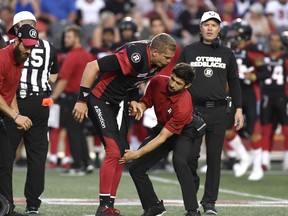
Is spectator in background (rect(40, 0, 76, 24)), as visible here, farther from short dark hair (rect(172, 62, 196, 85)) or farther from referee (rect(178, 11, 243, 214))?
short dark hair (rect(172, 62, 196, 85))

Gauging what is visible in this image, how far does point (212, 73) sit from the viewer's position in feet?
33.8

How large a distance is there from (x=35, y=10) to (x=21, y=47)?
A: 432 inches

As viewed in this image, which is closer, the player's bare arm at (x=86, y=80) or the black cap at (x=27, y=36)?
the black cap at (x=27, y=36)

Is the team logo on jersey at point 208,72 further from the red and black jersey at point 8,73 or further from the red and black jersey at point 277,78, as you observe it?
the red and black jersey at point 277,78

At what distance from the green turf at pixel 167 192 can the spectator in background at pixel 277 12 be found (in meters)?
5.98

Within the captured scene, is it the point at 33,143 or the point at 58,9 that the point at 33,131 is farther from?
the point at 58,9

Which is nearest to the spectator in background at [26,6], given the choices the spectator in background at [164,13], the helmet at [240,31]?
the spectator in background at [164,13]

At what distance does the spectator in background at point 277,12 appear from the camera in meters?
20.6

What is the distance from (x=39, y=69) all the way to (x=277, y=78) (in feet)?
20.7

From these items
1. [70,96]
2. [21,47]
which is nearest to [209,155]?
[21,47]

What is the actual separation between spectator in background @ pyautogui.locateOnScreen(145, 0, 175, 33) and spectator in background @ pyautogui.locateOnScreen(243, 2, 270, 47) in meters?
1.64

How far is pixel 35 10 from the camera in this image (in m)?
19.5

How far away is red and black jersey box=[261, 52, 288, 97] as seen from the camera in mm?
15258

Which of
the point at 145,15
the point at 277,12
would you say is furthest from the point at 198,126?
the point at 277,12
